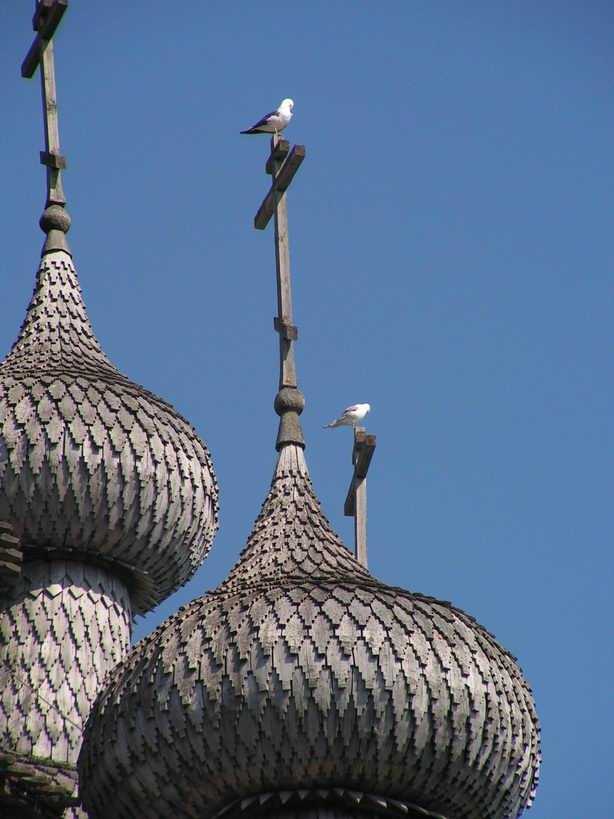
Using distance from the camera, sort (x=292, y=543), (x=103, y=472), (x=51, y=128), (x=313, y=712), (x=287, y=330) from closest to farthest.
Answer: (x=313, y=712)
(x=292, y=543)
(x=103, y=472)
(x=287, y=330)
(x=51, y=128)

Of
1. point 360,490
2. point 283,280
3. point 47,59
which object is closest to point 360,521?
point 360,490

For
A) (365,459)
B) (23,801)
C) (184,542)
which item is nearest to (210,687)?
(23,801)

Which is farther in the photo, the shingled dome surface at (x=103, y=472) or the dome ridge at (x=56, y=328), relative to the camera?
the dome ridge at (x=56, y=328)

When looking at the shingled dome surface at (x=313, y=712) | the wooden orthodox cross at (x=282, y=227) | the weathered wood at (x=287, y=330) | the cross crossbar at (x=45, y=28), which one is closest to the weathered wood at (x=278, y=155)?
the wooden orthodox cross at (x=282, y=227)

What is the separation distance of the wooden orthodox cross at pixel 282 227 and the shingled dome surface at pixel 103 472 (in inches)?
53.5

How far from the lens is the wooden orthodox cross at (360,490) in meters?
27.3

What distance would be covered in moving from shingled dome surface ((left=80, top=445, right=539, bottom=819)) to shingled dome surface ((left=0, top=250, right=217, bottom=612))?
7.53 feet

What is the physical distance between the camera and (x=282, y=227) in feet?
85.4

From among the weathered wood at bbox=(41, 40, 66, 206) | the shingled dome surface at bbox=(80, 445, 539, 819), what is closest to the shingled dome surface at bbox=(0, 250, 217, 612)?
the shingled dome surface at bbox=(80, 445, 539, 819)

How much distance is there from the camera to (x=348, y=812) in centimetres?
2070

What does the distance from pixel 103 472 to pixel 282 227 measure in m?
4.03

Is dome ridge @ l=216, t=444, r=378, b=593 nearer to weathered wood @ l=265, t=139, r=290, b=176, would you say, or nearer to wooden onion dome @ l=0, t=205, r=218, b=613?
wooden onion dome @ l=0, t=205, r=218, b=613

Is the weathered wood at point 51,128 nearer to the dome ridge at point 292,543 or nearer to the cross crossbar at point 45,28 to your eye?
the cross crossbar at point 45,28

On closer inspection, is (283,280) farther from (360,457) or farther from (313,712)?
(313,712)
